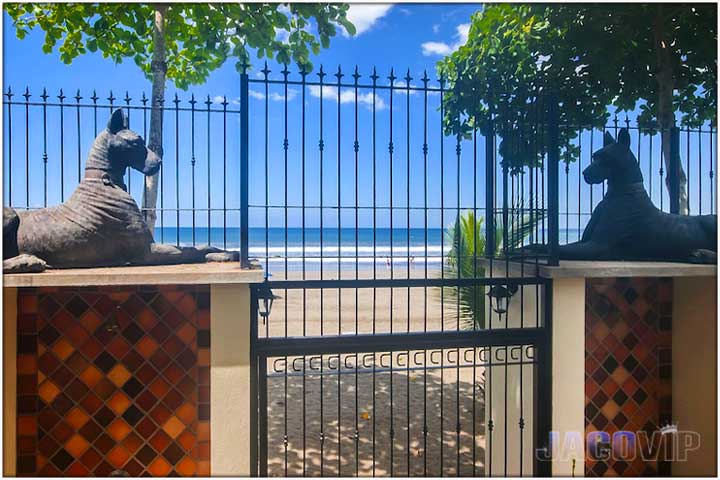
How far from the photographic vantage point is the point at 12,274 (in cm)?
246

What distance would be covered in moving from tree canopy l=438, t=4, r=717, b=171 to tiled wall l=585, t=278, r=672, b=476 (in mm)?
1793

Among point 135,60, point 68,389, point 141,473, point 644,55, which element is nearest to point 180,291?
point 68,389

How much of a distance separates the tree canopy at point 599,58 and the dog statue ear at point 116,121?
2.96 m

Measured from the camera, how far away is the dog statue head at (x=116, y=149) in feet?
9.78

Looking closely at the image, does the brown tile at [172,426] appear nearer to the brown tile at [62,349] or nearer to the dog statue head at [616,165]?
the brown tile at [62,349]

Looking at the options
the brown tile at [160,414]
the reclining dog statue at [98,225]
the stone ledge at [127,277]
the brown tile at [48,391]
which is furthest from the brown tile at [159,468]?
the reclining dog statue at [98,225]

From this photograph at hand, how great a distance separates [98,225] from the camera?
2.83 meters

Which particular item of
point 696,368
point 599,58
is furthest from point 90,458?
point 599,58

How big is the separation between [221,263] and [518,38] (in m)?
4.26

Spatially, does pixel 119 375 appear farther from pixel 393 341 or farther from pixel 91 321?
pixel 393 341

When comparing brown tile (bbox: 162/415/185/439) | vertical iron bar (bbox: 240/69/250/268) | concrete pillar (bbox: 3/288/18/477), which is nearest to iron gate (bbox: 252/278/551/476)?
vertical iron bar (bbox: 240/69/250/268)

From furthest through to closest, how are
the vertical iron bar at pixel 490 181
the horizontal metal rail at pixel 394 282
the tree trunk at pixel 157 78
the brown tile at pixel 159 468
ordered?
the tree trunk at pixel 157 78 → the vertical iron bar at pixel 490 181 → the horizontal metal rail at pixel 394 282 → the brown tile at pixel 159 468

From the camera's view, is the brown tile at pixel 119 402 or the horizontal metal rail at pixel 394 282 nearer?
the brown tile at pixel 119 402

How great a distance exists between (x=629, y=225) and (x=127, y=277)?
377cm
